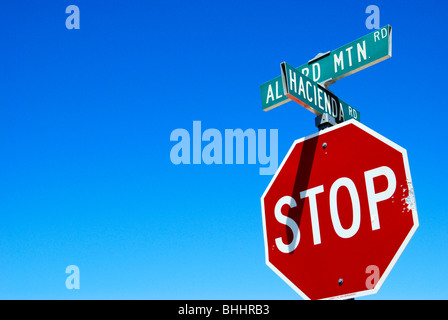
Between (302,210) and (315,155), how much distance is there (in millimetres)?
359

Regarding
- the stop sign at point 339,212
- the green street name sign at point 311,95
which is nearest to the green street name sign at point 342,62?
the green street name sign at point 311,95

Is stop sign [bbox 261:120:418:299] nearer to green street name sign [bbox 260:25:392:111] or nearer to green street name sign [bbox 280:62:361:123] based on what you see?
green street name sign [bbox 280:62:361:123]

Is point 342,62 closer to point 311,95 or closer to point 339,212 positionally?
point 311,95

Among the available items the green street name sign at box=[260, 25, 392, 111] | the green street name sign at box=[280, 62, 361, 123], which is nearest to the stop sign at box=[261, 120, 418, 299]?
the green street name sign at box=[280, 62, 361, 123]

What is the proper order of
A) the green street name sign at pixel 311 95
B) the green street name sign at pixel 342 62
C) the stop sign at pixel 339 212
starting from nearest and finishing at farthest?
the stop sign at pixel 339 212 < the green street name sign at pixel 311 95 < the green street name sign at pixel 342 62

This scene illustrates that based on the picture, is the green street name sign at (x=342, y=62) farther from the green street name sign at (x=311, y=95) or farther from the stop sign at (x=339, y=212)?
the stop sign at (x=339, y=212)

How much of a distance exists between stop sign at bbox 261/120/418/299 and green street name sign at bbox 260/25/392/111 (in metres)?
0.65

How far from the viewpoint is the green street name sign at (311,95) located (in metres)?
2.88

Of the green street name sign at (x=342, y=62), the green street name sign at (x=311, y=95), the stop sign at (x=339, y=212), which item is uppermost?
the green street name sign at (x=342, y=62)

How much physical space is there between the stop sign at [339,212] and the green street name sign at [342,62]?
0.65m
